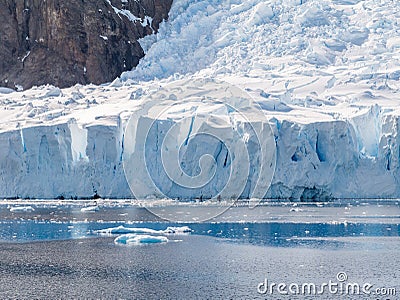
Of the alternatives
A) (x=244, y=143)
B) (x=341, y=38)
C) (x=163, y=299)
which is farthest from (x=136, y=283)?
(x=341, y=38)

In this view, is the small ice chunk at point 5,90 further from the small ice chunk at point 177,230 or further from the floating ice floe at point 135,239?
the floating ice floe at point 135,239

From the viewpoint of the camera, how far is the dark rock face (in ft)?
143

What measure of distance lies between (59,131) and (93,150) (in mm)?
1787

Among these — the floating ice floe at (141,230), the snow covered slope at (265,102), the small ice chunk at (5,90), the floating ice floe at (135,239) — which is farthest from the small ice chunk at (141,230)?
the small ice chunk at (5,90)

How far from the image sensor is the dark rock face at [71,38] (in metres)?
43.7

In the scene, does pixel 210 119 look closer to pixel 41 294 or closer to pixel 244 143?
pixel 244 143

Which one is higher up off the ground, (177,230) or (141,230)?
(141,230)

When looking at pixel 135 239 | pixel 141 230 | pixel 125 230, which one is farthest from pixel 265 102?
pixel 135 239

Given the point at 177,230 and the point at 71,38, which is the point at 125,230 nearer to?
the point at 177,230

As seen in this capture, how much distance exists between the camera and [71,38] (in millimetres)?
43719

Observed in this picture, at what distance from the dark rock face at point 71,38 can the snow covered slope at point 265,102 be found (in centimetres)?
147

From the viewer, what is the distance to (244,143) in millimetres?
29125

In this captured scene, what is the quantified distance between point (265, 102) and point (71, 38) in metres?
15.6

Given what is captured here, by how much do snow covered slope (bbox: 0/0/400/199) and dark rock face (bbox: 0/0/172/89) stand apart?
1472 mm
